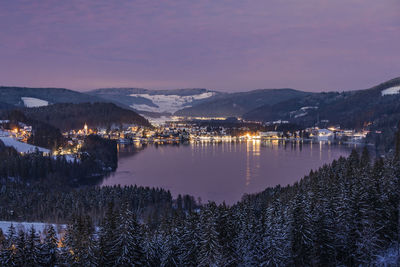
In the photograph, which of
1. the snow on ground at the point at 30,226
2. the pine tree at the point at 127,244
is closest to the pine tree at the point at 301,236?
the pine tree at the point at 127,244

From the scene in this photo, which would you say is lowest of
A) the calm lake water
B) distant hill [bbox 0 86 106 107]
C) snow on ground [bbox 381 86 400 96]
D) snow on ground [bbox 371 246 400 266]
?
the calm lake water

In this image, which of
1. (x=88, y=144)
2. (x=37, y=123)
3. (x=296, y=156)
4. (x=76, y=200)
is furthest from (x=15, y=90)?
(x=76, y=200)

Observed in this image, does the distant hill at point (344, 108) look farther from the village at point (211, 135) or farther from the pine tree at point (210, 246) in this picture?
the pine tree at point (210, 246)

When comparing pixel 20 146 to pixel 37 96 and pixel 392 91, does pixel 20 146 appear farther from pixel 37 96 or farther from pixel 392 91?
pixel 37 96

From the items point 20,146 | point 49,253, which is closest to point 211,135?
point 20,146

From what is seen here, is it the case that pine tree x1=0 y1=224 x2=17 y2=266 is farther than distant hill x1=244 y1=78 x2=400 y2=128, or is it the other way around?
distant hill x1=244 y1=78 x2=400 y2=128

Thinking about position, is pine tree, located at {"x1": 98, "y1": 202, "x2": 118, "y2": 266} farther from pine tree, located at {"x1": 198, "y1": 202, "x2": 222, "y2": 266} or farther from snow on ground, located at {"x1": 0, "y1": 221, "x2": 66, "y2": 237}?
snow on ground, located at {"x1": 0, "y1": 221, "x2": 66, "y2": 237}

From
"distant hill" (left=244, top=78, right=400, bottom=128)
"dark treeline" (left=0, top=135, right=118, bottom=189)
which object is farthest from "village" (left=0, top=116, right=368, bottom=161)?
"dark treeline" (left=0, top=135, right=118, bottom=189)
